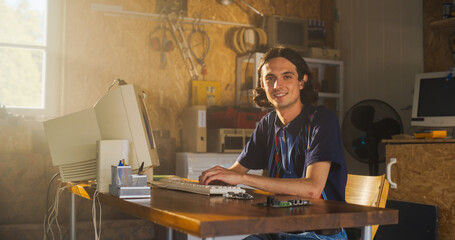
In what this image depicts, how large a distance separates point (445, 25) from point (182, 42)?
8.22 ft

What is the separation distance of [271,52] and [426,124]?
248cm

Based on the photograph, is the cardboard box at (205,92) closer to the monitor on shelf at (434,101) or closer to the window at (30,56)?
the window at (30,56)

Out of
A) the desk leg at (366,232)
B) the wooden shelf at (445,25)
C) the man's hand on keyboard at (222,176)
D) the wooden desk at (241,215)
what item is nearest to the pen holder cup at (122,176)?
the wooden desk at (241,215)

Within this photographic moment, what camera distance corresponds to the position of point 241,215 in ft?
3.81

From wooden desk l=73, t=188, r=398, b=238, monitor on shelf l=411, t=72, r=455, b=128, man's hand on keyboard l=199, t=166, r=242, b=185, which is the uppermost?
monitor on shelf l=411, t=72, r=455, b=128

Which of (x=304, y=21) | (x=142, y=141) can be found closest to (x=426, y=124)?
(x=304, y=21)

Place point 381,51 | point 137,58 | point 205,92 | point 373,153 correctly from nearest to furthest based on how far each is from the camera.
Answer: point 373,153
point 137,58
point 205,92
point 381,51

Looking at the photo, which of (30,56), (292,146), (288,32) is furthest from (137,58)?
(292,146)

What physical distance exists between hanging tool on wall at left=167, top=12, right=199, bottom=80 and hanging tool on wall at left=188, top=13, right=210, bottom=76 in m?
0.09

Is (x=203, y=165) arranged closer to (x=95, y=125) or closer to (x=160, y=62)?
(x=160, y=62)

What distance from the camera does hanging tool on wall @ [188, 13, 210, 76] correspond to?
16.9ft

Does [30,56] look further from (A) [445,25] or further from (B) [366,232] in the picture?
(B) [366,232]

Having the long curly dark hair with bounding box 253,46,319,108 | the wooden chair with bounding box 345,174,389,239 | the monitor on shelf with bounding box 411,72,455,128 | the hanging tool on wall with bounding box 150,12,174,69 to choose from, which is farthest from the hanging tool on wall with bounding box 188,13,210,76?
the wooden chair with bounding box 345,174,389,239

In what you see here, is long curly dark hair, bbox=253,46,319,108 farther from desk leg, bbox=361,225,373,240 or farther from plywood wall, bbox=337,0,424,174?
plywood wall, bbox=337,0,424,174
